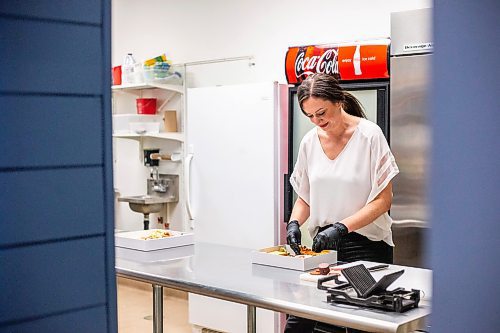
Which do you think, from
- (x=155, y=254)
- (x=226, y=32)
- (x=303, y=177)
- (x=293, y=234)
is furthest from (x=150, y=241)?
(x=226, y=32)

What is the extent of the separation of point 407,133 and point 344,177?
0.57 metres

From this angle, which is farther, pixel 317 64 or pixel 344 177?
pixel 317 64

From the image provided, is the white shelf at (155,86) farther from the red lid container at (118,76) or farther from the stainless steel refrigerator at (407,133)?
the stainless steel refrigerator at (407,133)

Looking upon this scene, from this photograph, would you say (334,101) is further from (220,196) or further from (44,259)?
(44,259)

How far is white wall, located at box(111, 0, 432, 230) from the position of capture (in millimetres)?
5023

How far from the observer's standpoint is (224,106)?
197 inches

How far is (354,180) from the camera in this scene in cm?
361

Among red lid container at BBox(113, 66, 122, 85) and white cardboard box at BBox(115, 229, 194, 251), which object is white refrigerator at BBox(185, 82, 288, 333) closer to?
white cardboard box at BBox(115, 229, 194, 251)

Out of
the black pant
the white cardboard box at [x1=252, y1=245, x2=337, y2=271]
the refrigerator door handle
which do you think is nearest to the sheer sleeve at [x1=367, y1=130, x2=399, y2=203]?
the black pant

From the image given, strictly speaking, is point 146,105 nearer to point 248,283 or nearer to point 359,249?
point 359,249

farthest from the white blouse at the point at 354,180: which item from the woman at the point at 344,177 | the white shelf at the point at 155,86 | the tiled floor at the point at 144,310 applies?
the white shelf at the point at 155,86

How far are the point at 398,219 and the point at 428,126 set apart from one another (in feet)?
11.5

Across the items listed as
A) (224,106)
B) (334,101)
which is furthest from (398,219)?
(224,106)

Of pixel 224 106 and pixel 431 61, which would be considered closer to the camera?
pixel 431 61
